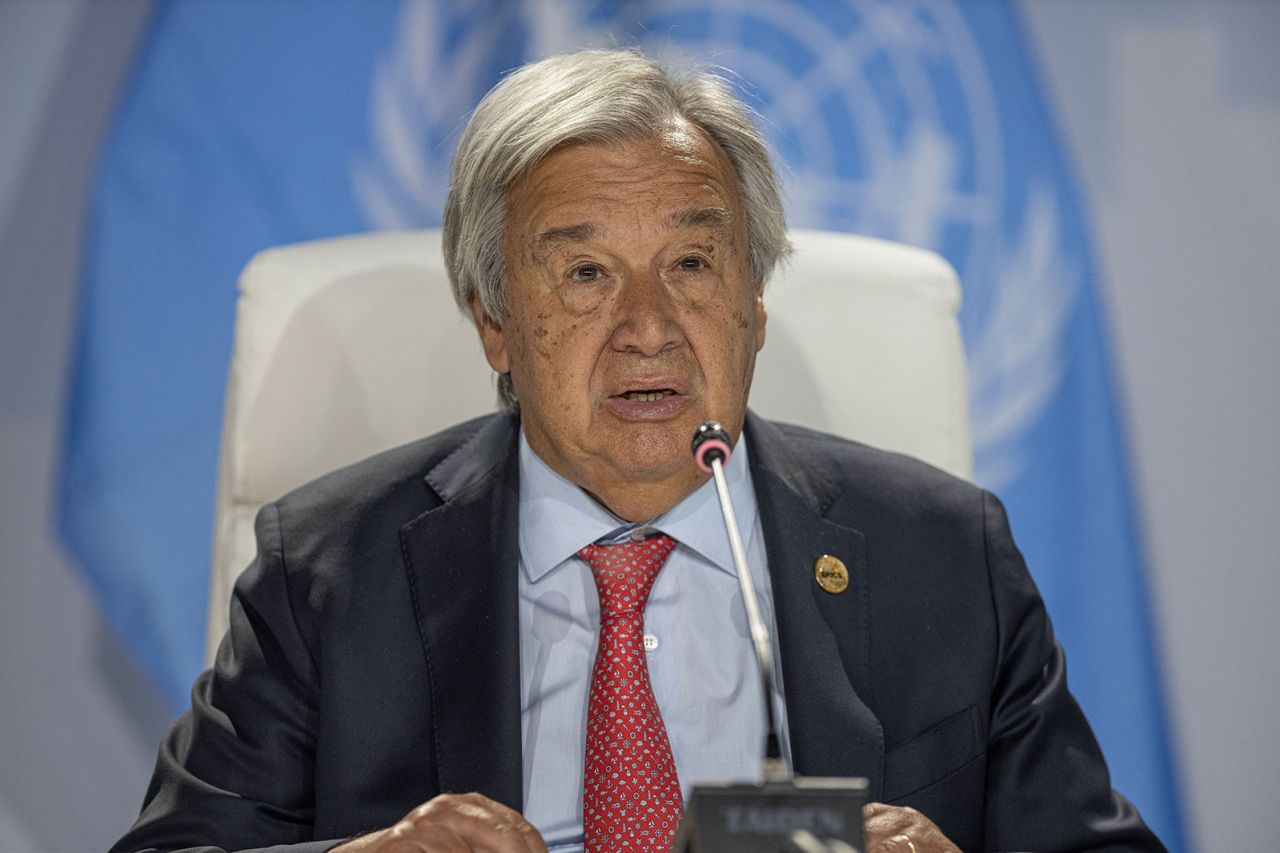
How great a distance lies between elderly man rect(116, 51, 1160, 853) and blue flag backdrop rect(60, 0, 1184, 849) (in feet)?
2.80

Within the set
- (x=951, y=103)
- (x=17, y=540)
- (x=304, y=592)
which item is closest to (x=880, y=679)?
(x=304, y=592)

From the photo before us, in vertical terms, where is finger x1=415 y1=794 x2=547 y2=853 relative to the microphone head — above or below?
below

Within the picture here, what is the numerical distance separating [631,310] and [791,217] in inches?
42.0

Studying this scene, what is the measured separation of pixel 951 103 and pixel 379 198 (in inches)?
45.6

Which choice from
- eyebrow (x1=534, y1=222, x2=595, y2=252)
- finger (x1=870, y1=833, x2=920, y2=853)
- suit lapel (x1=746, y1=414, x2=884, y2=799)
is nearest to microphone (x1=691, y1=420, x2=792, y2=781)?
finger (x1=870, y1=833, x2=920, y2=853)

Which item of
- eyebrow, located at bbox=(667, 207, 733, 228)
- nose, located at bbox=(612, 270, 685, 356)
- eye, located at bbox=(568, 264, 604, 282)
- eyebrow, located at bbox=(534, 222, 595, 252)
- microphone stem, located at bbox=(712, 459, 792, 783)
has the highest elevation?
eyebrow, located at bbox=(667, 207, 733, 228)

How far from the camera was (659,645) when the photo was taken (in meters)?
1.75

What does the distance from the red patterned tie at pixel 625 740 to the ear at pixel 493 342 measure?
357 mm

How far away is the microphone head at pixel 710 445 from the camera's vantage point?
4.56 ft

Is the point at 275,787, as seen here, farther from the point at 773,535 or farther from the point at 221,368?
the point at 221,368

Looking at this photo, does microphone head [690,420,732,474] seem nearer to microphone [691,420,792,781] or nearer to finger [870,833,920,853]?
microphone [691,420,792,781]

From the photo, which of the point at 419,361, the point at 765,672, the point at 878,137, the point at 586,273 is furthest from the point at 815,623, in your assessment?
the point at 878,137

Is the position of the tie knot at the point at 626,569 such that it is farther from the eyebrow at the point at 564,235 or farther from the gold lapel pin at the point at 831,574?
the eyebrow at the point at 564,235

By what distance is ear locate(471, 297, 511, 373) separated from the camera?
1.97 m
